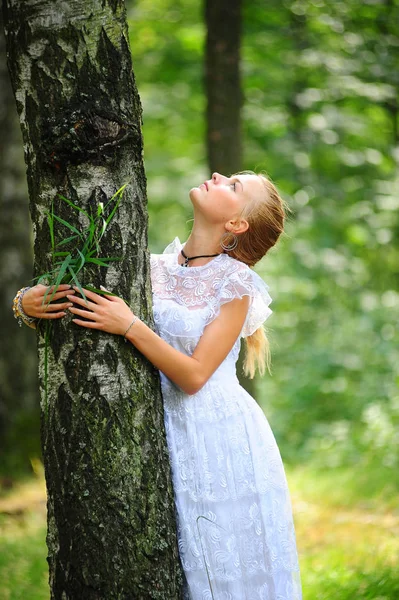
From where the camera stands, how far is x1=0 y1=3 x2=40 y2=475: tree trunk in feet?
22.0

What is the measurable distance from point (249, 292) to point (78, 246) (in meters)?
0.71

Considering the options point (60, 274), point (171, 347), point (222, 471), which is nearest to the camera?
point (60, 274)

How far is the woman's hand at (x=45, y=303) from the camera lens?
88.4 inches

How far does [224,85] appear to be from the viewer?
206 inches

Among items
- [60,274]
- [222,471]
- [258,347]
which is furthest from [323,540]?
[60,274]

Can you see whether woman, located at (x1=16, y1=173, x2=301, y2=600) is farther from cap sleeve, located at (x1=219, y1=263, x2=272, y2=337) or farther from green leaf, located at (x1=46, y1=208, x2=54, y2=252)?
green leaf, located at (x1=46, y1=208, x2=54, y2=252)

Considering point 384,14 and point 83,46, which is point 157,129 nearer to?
point 384,14

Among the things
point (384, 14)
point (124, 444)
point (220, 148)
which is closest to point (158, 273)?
point (124, 444)

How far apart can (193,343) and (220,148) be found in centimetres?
289

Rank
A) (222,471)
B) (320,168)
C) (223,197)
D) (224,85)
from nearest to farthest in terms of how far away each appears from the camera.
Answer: (222,471) < (223,197) < (224,85) < (320,168)

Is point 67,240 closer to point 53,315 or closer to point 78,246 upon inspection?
point 78,246

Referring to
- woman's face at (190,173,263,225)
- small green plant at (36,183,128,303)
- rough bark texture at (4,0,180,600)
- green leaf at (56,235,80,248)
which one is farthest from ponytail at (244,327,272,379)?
green leaf at (56,235,80,248)

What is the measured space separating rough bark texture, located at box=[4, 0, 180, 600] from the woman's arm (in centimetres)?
5

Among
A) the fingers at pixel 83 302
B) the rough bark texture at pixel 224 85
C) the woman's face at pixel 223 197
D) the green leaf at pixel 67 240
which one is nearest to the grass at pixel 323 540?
the woman's face at pixel 223 197
